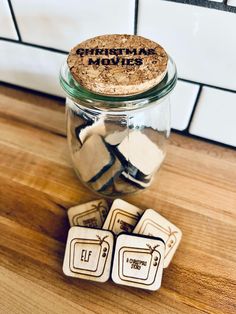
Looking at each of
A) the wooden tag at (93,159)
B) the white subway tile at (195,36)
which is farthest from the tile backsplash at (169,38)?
the wooden tag at (93,159)

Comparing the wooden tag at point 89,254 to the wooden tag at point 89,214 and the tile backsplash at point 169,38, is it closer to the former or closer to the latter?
the wooden tag at point 89,214

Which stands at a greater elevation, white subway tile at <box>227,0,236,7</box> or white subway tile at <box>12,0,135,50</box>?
white subway tile at <box>227,0,236,7</box>

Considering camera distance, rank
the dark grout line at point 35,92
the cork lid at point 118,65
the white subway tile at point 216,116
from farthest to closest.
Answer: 1. the dark grout line at point 35,92
2. the white subway tile at point 216,116
3. the cork lid at point 118,65

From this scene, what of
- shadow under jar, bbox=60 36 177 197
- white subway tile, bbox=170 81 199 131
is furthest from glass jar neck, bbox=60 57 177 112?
white subway tile, bbox=170 81 199 131

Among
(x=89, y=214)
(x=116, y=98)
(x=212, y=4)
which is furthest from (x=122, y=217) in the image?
(x=212, y=4)

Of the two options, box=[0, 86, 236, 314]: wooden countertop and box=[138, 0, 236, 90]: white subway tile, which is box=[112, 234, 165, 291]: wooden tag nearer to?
box=[0, 86, 236, 314]: wooden countertop

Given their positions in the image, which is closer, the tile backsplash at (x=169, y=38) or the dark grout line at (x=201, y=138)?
the tile backsplash at (x=169, y=38)
